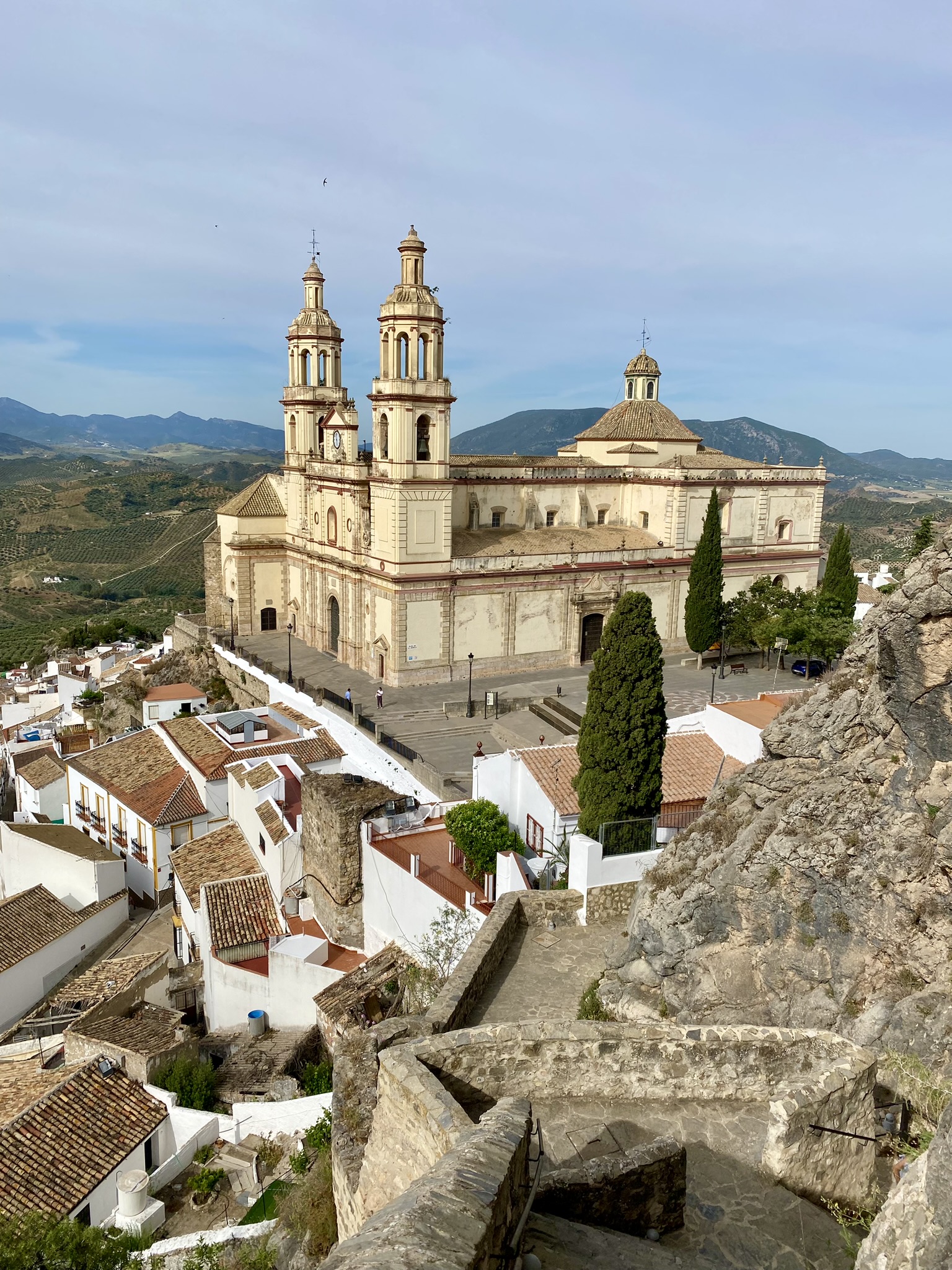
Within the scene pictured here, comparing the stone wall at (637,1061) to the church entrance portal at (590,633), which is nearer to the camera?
the stone wall at (637,1061)

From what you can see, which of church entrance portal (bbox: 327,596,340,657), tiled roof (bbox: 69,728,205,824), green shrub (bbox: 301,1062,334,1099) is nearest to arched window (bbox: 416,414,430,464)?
church entrance portal (bbox: 327,596,340,657)

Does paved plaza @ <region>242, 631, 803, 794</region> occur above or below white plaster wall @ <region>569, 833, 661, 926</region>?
below

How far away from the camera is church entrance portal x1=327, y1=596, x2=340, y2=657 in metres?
33.3

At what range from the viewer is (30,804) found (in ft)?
98.9

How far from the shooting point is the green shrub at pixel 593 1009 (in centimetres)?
957

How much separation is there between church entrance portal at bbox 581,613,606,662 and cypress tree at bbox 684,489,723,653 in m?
2.95

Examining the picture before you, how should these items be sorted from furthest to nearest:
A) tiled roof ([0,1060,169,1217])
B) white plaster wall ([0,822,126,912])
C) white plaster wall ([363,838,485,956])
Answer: white plaster wall ([0,822,126,912]), white plaster wall ([363,838,485,956]), tiled roof ([0,1060,169,1217])

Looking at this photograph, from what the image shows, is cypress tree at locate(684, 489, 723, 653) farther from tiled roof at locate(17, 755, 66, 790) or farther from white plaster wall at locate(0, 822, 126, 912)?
tiled roof at locate(17, 755, 66, 790)

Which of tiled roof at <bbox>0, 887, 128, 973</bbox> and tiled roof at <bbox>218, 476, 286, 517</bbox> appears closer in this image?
tiled roof at <bbox>0, 887, 128, 973</bbox>

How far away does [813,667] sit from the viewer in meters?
29.8

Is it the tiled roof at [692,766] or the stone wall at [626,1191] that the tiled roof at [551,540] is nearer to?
the tiled roof at [692,766]

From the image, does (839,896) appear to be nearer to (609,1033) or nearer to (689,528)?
(609,1033)

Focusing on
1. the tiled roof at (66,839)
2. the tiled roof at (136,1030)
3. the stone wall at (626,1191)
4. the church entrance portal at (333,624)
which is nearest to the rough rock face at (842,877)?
the stone wall at (626,1191)

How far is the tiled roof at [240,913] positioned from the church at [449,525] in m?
10.4
